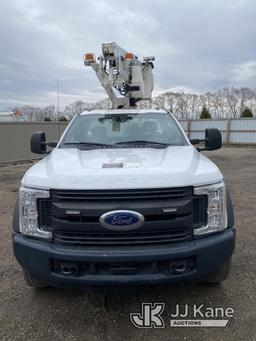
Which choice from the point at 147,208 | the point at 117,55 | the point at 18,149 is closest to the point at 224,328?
the point at 147,208

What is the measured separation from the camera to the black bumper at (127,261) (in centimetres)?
247

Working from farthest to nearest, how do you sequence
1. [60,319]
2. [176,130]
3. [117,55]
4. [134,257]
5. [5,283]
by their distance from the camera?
[117,55], [176,130], [5,283], [60,319], [134,257]

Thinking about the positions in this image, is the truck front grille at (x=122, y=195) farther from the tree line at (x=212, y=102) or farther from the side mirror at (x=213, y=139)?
the tree line at (x=212, y=102)

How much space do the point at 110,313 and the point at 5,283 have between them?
4.23 ft

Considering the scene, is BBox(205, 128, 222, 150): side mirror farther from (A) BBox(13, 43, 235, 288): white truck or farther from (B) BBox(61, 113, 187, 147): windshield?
(A) BBox(13, 43, 235, 288): white truck

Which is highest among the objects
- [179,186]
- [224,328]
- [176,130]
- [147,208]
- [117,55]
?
[117,55]

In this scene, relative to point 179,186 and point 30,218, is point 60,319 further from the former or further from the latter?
point 179,186

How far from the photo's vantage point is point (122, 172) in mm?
2590

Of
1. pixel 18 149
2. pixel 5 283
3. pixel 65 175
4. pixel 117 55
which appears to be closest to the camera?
pixel 65 175

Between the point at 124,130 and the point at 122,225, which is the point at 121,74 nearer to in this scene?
the point at 124,130

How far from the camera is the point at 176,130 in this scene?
427 cm

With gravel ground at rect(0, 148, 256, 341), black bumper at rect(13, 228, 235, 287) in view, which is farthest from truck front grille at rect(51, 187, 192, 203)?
gravel ground at rect(0, 148, 256, 341)

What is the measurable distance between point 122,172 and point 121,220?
389 millimetres

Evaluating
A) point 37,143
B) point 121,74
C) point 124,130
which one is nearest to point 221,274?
point 124,130
